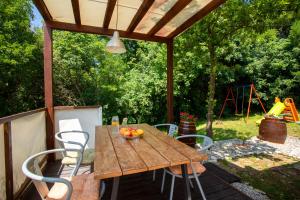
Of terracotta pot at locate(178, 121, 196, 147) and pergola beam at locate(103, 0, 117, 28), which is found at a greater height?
pergola beam at locate(103, 0, 117, 28)

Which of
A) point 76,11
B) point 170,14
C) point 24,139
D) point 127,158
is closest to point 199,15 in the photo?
point 170,14

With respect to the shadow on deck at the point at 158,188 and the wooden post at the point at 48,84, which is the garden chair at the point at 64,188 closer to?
the shadow on deck at the point at 158,188

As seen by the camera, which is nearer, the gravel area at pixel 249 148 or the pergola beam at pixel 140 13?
the pergola beam at pixel 140 13

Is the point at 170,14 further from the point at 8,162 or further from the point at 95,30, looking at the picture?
the point at 8,162

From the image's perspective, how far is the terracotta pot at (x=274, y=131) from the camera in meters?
4.63

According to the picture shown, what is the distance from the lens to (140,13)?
2.73m

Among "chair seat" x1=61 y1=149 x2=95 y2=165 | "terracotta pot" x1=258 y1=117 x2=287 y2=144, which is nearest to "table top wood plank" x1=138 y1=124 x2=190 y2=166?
"chair seat" x1=61 y1=149 x2=95 y2=165

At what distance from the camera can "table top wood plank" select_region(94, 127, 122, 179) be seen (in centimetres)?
128

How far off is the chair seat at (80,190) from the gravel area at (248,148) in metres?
2.51

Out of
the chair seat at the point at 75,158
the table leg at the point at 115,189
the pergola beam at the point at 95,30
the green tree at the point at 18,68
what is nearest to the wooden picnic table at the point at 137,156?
the table leg at the point at 115,189

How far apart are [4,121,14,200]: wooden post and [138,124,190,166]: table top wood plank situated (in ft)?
4.59

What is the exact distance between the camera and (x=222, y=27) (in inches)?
162

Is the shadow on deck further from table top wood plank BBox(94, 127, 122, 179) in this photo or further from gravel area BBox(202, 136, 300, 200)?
gravel area BBox(202, 136, 300, 200)

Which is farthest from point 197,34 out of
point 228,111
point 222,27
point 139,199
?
point 228,111
